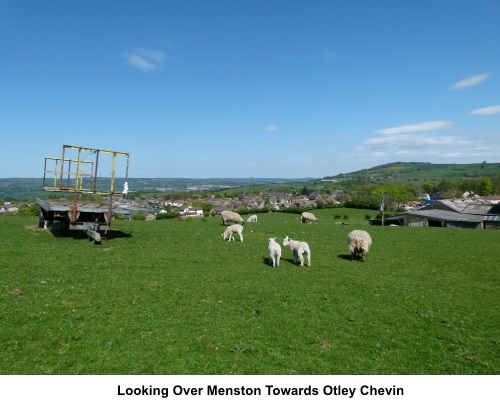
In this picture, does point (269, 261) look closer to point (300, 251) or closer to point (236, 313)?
point (300, 251)

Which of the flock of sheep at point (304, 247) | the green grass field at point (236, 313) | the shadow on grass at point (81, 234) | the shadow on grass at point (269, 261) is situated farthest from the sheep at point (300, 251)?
the shadow on grass at point (81, 234)

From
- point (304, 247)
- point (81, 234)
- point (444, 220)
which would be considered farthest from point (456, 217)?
point (81, 234)

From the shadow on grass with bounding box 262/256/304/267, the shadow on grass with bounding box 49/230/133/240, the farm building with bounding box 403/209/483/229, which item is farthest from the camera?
the farm building with bounding box 403/209/483/229

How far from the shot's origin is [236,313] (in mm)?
12242

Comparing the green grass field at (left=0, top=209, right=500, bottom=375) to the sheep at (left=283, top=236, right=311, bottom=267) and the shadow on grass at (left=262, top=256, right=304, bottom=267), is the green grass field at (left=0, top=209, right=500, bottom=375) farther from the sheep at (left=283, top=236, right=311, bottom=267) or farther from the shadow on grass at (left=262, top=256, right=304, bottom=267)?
the sheep at (left=283, top=236, right=311, bottom=267)

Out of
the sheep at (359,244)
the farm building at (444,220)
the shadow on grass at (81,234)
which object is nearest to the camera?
the sheep at (359,244)

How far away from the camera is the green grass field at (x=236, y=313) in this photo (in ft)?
29.4

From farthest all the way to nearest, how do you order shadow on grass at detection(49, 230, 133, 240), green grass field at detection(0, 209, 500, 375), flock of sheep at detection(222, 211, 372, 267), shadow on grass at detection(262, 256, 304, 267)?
shadow on grass at detection(49, 230, 133, 240), shadow on grass at detection(262, 256, 304, 267), flock of sheep at detection(222, 211, 372, 267), green grass field at detection(0, 209, 500, 375)

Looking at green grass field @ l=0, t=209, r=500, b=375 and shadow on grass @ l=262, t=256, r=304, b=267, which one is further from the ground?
shadow on grass @ l=262, t=256, r=304, b=267

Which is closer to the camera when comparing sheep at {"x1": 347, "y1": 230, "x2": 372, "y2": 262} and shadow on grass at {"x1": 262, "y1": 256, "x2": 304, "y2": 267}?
shadow on grass at {"x1": 262, "y1": 256, "x2": 304, "y2": 267}

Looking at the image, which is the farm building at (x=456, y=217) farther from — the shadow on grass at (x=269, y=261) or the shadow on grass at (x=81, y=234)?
the shadow on grass at (x=81, y=234)

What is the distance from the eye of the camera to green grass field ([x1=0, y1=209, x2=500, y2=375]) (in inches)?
352

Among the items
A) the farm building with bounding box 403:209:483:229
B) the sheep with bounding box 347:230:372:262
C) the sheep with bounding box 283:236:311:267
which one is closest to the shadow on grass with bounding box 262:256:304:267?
the sheep with bounding box 283:236:311:267

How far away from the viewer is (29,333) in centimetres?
986
